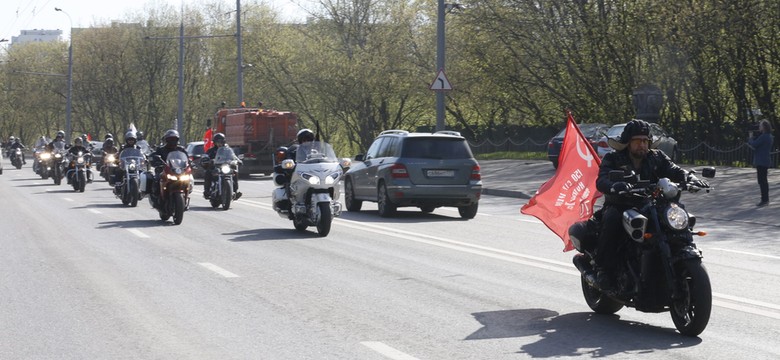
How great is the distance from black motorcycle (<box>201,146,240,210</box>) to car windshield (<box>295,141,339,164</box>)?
20.0ft

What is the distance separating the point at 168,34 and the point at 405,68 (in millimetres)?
27496

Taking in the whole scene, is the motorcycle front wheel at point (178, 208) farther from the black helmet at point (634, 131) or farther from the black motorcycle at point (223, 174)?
the black helmet at point (634, 131)

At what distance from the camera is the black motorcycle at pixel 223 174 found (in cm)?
2488

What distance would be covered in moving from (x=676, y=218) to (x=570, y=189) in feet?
8.50

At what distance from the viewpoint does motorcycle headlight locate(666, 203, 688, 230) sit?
851 centimetres

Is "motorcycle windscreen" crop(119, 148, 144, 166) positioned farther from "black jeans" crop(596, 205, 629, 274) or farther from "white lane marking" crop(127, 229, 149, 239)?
"black jeans" crop(596, 205, 629, 274)

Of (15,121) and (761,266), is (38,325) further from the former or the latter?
(15,121)

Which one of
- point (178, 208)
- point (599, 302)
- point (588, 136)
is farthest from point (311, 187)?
point (588, 136)

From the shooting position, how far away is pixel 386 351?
8.04 m

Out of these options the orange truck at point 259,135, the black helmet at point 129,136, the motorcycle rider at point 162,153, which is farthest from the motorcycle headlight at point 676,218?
the orange truck at point 259,135

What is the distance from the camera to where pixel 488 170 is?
41656mm

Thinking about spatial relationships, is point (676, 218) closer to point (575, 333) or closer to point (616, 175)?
A: point (616, 175)

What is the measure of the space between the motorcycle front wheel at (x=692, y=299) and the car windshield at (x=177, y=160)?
1350cm

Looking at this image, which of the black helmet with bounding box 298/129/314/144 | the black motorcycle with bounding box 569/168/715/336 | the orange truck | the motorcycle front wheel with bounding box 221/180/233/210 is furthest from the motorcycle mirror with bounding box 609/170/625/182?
the orange truck
